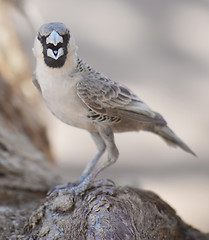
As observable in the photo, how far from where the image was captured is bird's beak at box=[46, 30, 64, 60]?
2.72 m

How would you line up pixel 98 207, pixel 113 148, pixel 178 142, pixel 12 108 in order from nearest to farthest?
pixel 98 207 < pixel 113 148 < pixel 178 142 < pixel 12 108

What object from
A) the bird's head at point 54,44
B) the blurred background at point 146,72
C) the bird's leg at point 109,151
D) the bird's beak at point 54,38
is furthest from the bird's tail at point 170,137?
the blurred background at point 146,72

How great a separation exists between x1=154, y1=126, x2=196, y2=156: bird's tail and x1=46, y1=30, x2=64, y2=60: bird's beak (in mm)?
987

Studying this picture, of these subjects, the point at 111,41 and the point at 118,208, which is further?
the point at 111,41

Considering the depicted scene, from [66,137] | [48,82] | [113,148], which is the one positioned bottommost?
[66,137]

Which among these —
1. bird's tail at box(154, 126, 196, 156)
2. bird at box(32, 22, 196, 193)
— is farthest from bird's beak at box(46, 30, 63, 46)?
bird's tail at box(154, 126, 196, 156)

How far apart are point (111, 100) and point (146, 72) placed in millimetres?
6226

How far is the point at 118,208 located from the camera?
2746 millimetres

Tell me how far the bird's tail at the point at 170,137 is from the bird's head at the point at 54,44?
913 millimetres

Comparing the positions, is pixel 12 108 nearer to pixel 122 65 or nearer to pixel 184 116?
pixel 184 116

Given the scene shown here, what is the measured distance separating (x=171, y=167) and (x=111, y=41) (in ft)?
11.4

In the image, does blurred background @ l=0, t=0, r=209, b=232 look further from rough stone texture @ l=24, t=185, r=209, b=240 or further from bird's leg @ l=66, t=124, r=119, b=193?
rough stone texture @ l=24, t=185, r=209, b=240

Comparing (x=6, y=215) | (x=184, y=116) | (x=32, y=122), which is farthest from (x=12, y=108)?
(x=184, y=116)

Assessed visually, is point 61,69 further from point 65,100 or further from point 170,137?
point 170,137
